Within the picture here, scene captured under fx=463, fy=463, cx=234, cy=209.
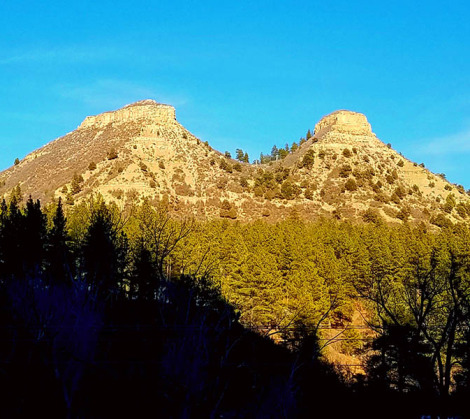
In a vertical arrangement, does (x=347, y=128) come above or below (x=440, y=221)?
above

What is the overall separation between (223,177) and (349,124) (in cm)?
4143

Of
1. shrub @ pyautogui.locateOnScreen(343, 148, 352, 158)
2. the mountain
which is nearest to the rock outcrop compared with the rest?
the mountain

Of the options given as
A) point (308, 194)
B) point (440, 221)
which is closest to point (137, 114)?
point (308, 194)

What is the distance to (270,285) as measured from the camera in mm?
35906

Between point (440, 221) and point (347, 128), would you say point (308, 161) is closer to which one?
point (347, 128)

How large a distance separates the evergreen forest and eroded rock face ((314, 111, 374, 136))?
51062 mm

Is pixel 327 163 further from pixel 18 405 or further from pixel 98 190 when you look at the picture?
pixel 18 405

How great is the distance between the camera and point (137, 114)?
10800 cm

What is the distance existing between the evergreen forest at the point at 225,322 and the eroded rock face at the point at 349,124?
168 ft

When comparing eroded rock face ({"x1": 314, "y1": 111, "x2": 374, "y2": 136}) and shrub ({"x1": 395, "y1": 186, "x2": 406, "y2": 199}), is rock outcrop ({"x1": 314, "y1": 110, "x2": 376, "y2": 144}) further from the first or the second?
shrub ({"x1": 395, "y1": 186, "x2": 406, "y2": 199})

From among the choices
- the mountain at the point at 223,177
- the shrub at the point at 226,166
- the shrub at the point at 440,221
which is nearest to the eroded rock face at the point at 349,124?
the mountain at the point at 223,177

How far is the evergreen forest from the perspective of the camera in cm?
988

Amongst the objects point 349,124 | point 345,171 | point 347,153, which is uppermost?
point 349,124

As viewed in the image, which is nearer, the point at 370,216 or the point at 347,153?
the point at 370,216
